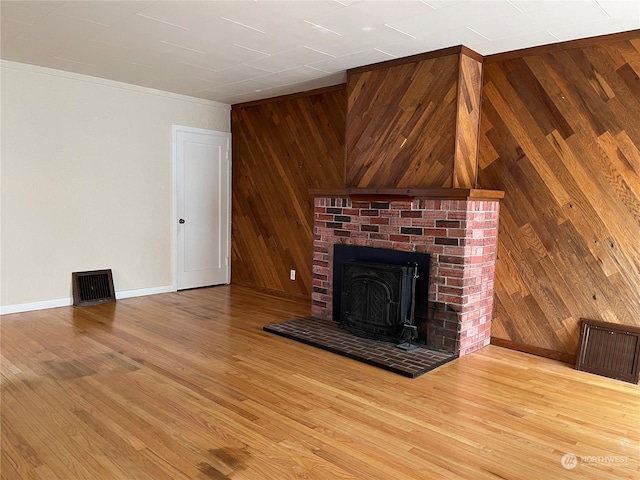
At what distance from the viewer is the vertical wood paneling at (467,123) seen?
3.69m

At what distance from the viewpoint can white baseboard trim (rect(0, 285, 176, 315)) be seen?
15.0ft

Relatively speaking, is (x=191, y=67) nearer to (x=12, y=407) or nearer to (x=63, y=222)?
(x=63, y=222)

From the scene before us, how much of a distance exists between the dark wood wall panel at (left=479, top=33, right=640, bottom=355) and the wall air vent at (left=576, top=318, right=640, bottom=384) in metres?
0.08

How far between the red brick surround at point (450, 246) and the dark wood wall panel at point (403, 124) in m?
0.24

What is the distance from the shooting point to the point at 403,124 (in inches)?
158

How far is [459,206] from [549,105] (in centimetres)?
106

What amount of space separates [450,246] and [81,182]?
151 inches

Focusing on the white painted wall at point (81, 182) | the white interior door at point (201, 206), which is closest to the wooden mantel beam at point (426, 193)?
the white interior door at point (201, 206)

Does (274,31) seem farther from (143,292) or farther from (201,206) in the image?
(143,292)

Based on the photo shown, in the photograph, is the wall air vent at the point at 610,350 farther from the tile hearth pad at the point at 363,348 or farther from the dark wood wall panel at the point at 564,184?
the tile hearth pad at the point at 363,348

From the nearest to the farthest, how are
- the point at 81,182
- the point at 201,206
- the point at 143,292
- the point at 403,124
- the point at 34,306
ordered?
the point at 403,124 < the point at 34,306 < the point at 81,182 < the point at 143,292 < the point at 201,206

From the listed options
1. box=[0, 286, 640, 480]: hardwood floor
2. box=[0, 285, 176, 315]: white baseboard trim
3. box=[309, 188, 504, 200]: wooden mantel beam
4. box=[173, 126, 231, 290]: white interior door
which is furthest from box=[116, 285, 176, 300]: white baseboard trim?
box=[309, 188, 504, 200]: wooden mantel beam

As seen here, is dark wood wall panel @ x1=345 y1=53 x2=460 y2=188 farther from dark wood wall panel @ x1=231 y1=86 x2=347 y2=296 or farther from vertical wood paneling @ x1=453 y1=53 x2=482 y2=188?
dark wood wall panel @ x1=231 y1=86 x2=347 y2=296

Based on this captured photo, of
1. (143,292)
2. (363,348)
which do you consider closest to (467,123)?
(363,348)
